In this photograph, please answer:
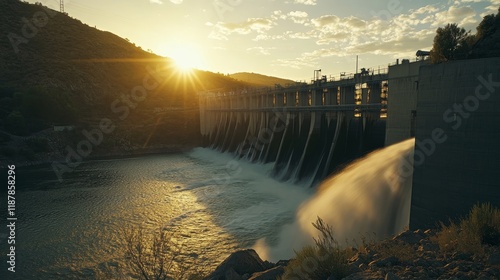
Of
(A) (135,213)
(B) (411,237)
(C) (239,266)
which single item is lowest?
(A) (135,213)

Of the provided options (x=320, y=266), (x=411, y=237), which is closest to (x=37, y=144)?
(x=320, y=266)

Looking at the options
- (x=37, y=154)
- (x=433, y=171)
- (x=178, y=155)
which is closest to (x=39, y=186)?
(x=37, y=154)

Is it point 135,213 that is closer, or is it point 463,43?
point 463,43

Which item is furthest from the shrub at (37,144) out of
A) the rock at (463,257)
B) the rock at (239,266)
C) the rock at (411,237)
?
the rock at (463,257)

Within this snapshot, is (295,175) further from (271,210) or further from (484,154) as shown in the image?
(484,154)

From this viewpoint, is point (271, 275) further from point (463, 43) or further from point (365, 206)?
point (463, 43)

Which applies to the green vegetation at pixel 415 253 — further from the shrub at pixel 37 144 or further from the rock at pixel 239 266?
the shrub at pixel 37 144
